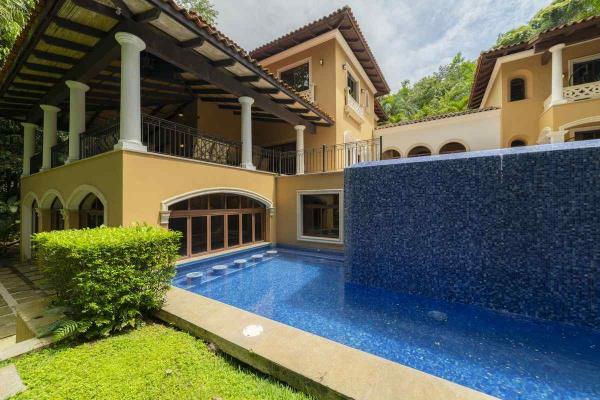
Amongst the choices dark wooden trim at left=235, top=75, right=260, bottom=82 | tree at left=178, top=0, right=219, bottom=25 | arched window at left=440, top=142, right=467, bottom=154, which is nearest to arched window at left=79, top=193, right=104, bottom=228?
dark wooden trim at left=235, top=75, right=260, bottom=82

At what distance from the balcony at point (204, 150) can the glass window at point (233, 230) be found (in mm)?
2365

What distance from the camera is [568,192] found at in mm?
5438

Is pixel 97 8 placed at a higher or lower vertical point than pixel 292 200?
higher

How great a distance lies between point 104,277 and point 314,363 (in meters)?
3.57

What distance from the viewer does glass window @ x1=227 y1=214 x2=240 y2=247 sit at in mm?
10987

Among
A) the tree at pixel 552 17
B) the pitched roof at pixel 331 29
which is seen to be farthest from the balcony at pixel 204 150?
the tree at pixel 552 17

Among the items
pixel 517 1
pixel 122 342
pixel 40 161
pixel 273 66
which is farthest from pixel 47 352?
pixel 517 1

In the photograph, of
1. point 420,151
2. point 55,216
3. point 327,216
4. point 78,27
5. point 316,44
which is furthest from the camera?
point 420,151

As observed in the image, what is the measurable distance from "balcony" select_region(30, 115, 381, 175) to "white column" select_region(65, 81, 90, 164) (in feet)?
0.62

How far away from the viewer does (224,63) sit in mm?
8672

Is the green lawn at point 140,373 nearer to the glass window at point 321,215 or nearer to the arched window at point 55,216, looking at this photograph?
the glass window at point 321,215

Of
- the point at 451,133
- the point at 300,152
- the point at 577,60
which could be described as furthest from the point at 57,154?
the point at 577,60

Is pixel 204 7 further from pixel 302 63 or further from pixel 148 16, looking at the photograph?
pixel 148 16

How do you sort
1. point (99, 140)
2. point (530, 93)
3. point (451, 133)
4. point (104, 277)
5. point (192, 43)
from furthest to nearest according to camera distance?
1. point (451, 133)
2. point (530, 93)
3. point (99, 140)
4. point (192, 43)
5. point (104, 277)
